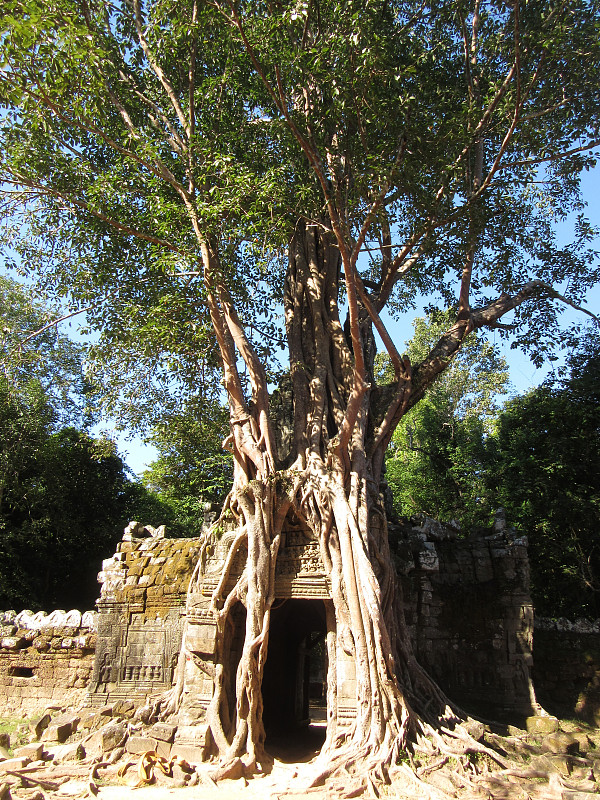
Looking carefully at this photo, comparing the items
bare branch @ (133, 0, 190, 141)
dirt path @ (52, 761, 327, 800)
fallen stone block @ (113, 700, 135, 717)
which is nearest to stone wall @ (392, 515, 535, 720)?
dirt path @ (52, 761, 327, 800)

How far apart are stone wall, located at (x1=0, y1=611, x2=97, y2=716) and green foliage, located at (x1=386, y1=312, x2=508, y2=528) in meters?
7.74

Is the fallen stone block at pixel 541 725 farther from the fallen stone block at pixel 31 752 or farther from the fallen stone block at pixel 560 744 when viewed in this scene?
the fallen stone block at pixel 31 752

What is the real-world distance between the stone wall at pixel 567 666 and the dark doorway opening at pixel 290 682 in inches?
126

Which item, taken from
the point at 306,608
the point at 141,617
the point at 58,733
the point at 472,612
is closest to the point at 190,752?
the point at 58,733

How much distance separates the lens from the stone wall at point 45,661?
7758mm

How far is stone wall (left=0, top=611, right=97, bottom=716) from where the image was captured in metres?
7.76

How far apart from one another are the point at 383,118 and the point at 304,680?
32.1 ft

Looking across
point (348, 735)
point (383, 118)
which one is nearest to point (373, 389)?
point (383, 118)

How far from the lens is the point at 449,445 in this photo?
50.3 feet

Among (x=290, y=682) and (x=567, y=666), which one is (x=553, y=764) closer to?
(x=567, y=666)

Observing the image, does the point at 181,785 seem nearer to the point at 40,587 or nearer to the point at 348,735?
the point at 348,735

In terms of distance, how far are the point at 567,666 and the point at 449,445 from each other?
7527 millimetres

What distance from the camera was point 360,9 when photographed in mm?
5898

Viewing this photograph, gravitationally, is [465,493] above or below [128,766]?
above
